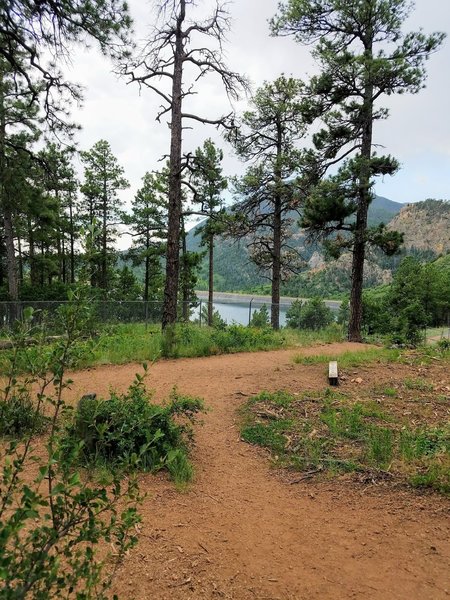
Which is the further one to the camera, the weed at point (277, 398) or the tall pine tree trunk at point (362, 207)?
the tall pine tree trunk at point (362, 207)

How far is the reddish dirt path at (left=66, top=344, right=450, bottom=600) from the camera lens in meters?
2.53

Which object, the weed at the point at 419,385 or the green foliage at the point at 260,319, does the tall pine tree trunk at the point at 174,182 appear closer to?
the green foliage at the point at 260,319

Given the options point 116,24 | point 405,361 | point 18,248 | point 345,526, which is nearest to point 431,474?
point 345,526

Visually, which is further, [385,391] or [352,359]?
[352,359]

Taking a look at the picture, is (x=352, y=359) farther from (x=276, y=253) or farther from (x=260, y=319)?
(x=276, y=253)

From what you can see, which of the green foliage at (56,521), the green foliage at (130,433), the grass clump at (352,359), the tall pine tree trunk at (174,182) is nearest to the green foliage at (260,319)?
the tall pine tree trunk at (174,182)

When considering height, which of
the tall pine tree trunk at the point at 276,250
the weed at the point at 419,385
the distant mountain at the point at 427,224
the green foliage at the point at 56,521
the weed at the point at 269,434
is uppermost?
the distant mountain at the point at 427,224

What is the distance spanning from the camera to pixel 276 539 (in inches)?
120

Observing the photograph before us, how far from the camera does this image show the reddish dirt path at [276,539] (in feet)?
8.30

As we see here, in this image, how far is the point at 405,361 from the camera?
8680 millimetres

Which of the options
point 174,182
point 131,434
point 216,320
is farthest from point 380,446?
point 216,320

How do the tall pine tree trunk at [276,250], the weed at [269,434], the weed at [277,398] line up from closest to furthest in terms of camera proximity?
the weed at [269,434] → the weed at [277,398] → the tall pine tree trunk at [276,250]

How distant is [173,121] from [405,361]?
8.46m

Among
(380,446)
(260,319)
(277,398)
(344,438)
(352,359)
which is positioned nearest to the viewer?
(380,446)
